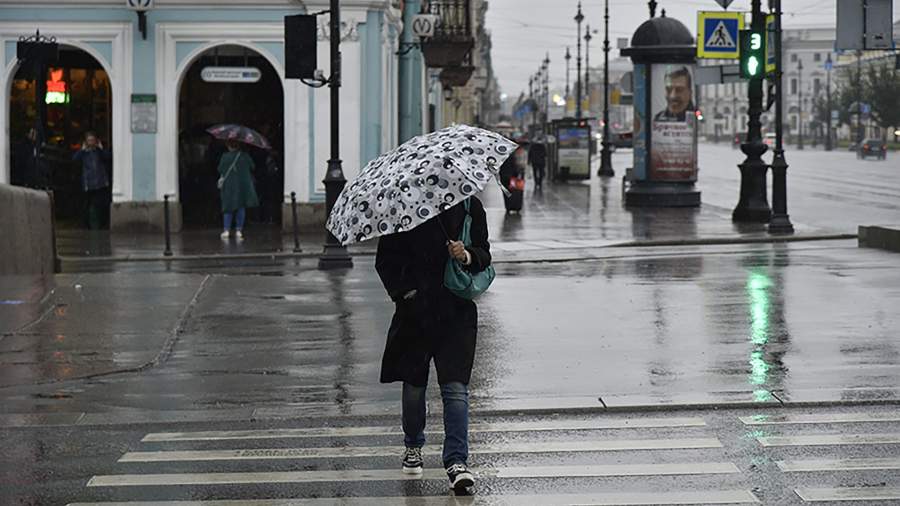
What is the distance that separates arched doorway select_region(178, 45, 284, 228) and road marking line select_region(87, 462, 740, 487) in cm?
2351

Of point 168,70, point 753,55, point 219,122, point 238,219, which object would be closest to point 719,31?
point 753,55

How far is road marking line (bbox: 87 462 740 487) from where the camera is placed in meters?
8.20

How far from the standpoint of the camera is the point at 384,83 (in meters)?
31.2

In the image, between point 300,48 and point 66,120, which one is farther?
point 66,120

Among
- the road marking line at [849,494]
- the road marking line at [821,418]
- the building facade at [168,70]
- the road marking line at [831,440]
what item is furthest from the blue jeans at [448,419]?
the building facade at [168,70]

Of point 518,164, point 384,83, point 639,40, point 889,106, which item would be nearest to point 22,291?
point 384,83

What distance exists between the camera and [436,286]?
7.93 meters

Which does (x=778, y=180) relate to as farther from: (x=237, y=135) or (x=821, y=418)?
(x=821, y=418)

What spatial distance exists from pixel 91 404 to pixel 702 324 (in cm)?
607

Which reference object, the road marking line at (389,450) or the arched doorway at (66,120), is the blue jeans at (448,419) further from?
the arched doorway at (66,120)

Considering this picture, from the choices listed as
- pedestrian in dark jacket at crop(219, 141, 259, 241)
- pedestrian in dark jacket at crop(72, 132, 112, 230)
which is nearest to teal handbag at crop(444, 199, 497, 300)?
pedestrian in dark jacket at crop(219, 141, 259, 241)

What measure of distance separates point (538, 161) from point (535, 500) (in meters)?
44.4

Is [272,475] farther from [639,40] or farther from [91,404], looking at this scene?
[639,40]

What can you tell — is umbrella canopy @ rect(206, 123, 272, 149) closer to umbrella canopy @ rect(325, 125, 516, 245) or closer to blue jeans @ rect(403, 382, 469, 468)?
blue jeans @ rect(403, 382, 469, 468)
